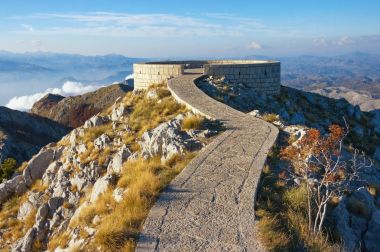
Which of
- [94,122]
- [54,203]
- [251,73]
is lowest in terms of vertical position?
[54,203]

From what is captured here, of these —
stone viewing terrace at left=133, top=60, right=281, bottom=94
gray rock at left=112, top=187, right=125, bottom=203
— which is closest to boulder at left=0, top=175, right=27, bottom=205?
gray rock at left=112, top=187, right=125, bottom=203

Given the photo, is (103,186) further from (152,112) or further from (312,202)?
(152,112)

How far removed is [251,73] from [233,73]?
4.21 ft

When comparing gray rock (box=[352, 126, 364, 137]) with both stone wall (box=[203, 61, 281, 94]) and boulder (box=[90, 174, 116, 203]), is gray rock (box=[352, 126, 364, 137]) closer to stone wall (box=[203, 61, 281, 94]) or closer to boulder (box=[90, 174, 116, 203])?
stone wall (box=[203, 61, 281, 94])

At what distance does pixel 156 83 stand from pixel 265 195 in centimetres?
1886

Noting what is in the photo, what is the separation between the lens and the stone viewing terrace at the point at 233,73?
89.5 feet

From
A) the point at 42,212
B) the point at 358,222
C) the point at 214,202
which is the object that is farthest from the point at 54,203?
the point at 358,222

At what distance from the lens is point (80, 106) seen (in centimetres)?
10925

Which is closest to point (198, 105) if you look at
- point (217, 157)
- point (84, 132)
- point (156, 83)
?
point (84, 132)

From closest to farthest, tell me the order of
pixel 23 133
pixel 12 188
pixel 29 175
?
pixel 12 188 < pixel 29 175 < pixel 23 133

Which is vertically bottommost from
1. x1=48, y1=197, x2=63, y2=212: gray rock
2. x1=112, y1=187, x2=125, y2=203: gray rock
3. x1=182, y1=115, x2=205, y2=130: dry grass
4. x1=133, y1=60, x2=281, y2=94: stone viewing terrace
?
x1=48, y1=197, x2=63, y2=212: gray rock

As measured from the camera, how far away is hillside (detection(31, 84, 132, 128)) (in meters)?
106

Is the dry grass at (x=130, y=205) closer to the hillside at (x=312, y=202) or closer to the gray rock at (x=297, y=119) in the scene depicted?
the hillside at (x=312, y=202)

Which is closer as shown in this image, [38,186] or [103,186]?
[103,186]
